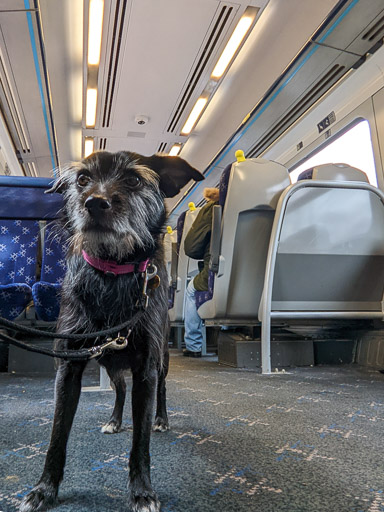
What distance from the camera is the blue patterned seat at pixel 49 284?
→ 2.88m

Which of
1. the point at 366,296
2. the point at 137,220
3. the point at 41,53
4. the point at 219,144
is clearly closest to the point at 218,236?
the point at 366,296

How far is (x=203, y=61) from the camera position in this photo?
5621 millimetres

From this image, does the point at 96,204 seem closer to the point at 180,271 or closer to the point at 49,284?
the point at 49,284

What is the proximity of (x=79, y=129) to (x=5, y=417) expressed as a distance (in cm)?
687

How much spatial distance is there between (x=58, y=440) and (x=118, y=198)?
0.67 m

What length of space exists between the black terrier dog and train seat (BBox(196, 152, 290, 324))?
256 centimetres

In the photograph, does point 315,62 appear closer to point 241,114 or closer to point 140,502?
point 241,114

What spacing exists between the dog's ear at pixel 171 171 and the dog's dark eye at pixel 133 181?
123mm

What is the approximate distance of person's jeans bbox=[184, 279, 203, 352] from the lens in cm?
546

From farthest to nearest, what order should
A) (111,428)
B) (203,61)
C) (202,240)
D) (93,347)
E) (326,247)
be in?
1. (203,61)
2. (202,240)
3. (326,247)
4. (111,428)
5. (93,347)

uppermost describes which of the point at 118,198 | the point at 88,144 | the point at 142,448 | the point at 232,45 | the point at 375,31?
the point at 88,144

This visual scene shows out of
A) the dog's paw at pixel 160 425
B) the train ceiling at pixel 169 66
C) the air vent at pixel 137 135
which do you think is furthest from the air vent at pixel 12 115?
the dog's paw at pixel 160 425

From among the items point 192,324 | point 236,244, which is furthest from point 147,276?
point 192,324

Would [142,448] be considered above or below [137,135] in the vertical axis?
below
